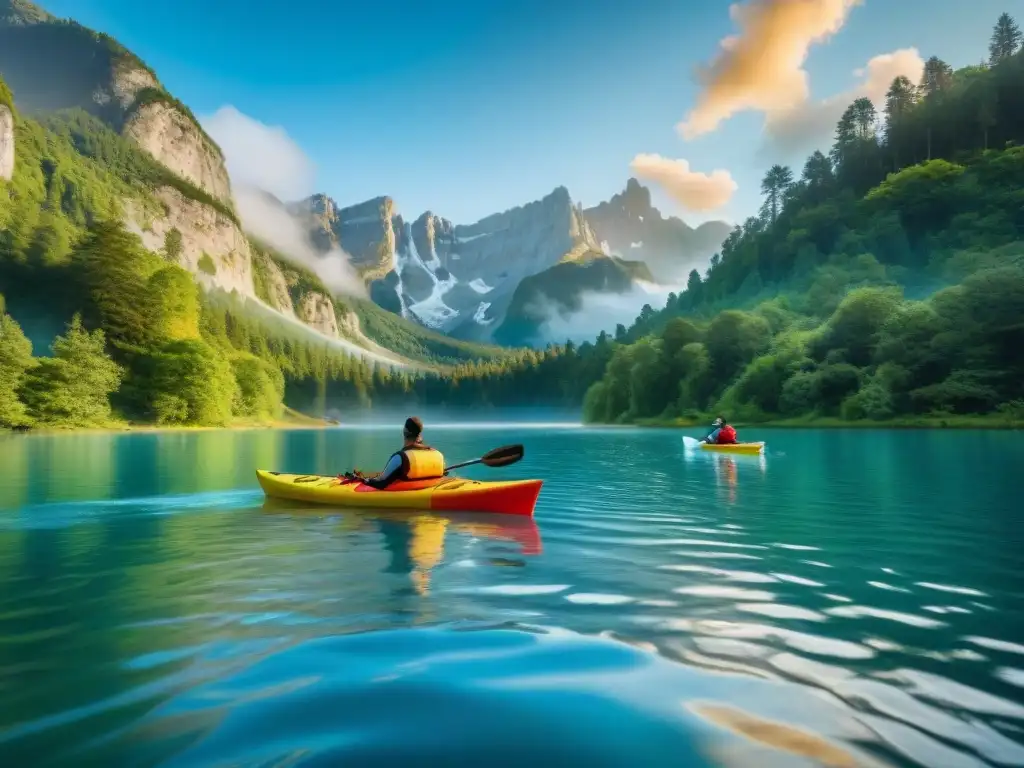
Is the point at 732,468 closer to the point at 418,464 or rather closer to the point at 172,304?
the point at 418,464

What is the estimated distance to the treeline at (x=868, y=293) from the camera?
209 ft

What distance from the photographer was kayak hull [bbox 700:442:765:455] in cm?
3116

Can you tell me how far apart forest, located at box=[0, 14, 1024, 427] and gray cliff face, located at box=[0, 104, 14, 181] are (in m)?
3.18

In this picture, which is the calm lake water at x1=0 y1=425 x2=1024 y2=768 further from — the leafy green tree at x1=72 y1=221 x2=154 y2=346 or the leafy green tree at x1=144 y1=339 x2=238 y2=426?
the leafy green tree at x1=72 y1=221 x2=154 y2=346

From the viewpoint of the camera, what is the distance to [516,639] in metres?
6.06

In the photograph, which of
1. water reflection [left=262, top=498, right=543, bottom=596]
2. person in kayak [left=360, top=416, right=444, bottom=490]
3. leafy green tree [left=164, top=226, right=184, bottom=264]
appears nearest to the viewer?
water reflection [left=262, top=498, right=543, bottom=596]

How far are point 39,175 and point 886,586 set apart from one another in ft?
517

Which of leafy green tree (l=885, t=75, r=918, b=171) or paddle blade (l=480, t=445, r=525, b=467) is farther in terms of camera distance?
leafy green tree (l=885, t=75, r=918, b=171)

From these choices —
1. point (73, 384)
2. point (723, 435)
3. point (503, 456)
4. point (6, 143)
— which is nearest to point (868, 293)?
point (723, 435)

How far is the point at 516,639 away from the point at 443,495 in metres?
8.49

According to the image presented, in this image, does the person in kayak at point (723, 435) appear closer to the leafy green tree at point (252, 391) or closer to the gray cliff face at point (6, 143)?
Answer: the leafy green tree at point (252, 391)

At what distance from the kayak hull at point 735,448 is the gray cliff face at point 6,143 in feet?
426

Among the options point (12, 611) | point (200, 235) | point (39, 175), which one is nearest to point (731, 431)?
point (12, 611)

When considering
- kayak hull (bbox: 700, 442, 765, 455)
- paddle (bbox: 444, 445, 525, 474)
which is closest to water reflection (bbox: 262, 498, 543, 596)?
paddle (bbox: 444, 445, 525, 474)
